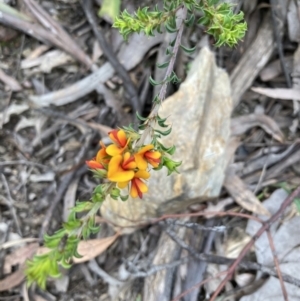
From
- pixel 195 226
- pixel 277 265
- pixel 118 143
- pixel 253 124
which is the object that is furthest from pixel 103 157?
pixel 253 124

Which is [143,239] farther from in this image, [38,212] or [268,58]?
[268,58]

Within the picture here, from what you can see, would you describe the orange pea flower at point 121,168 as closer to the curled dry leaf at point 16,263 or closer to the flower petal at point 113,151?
the flower petal at point 113,151

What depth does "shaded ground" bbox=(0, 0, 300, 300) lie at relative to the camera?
2.76 m

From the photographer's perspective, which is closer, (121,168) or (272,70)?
(121,168)

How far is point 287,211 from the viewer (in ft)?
8.76

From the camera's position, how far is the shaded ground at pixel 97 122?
276 cm

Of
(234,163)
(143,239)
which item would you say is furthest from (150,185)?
(234,163)

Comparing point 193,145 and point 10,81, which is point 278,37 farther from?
point 10,81

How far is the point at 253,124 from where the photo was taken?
115 inches

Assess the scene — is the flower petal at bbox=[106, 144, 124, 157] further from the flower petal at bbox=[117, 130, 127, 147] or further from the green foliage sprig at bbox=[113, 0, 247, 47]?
the green foliage sprig at bbox=[113, 0, 247, 47]

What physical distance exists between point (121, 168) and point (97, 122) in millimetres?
1608

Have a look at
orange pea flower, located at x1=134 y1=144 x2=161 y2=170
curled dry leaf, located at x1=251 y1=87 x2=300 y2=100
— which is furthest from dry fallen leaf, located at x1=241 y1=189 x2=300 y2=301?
orange pea flower, located at x1=134 y1=144 x2=161 y2=170

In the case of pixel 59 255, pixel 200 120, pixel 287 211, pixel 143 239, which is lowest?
pixel 143 239

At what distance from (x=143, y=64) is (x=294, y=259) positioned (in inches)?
54.3
